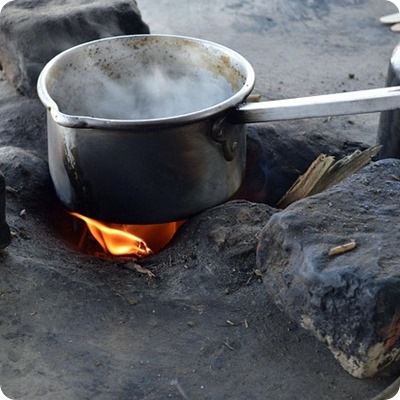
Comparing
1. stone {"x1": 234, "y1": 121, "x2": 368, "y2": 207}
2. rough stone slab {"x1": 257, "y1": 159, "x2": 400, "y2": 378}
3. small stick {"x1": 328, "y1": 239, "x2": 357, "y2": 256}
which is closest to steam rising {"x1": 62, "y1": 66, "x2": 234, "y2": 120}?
stone {"x1": 234, "y1": 121, "x2": 368, "y2": 207}

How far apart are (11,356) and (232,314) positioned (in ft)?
2.16

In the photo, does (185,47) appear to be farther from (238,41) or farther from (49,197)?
(238,41)

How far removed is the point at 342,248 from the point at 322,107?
25.7 inches

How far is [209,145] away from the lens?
2797 mm

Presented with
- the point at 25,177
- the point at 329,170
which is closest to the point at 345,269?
the point at 329,170

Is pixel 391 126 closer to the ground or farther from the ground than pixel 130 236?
farther from the ground

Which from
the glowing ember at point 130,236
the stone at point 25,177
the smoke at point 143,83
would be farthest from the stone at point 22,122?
the glowing ember at point 130,236

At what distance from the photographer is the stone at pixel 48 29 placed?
141 inches

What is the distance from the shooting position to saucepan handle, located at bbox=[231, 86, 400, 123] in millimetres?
2727

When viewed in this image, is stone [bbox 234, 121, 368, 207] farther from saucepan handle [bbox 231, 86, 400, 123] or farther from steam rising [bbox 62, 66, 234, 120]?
saucepan handle [bbox 231, 86, 400, 123]

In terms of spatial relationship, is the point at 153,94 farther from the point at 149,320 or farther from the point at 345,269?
the point at 345,269

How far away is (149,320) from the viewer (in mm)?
2484

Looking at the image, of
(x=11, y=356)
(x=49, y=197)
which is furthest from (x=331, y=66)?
(x=11, y=356)

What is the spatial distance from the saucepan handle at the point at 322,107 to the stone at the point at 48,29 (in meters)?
1.13
